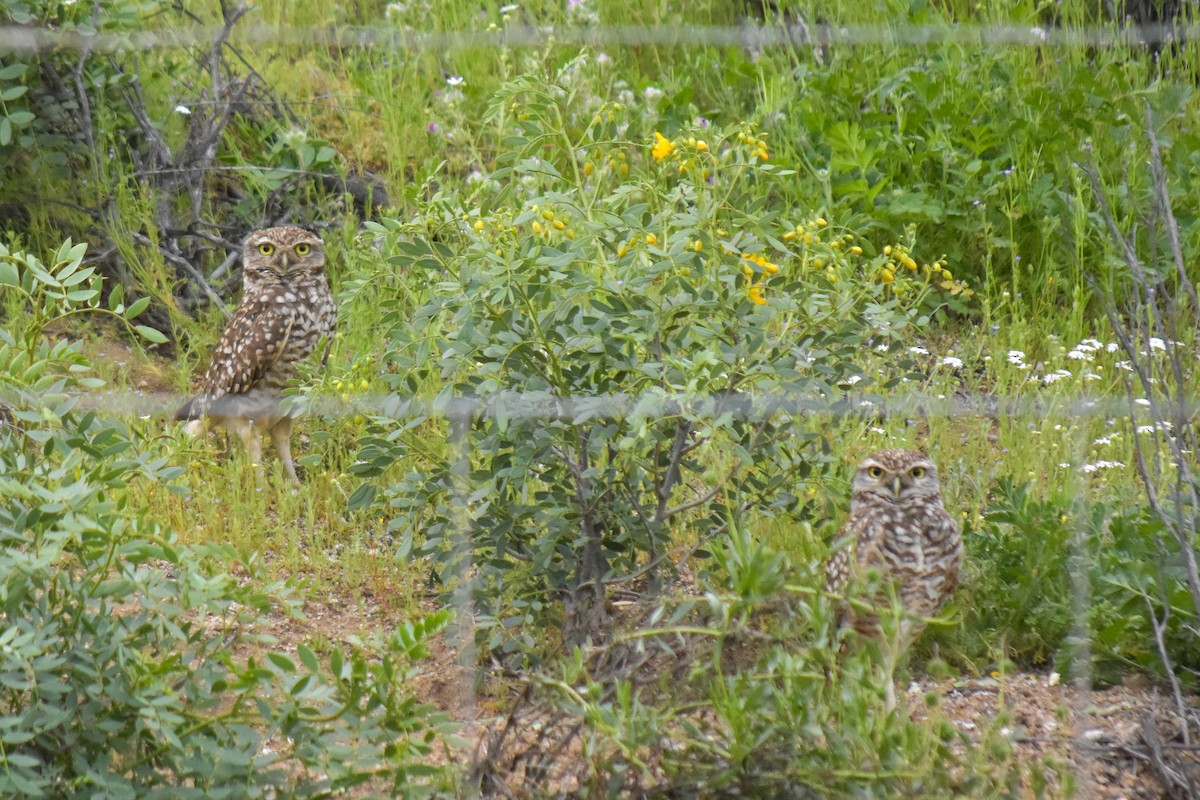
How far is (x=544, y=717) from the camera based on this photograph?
310 cm

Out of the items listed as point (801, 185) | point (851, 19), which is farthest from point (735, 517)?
point (851, 19)

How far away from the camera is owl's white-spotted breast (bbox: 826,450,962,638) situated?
3.12 m

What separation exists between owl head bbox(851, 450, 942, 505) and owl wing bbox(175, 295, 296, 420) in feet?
7.29

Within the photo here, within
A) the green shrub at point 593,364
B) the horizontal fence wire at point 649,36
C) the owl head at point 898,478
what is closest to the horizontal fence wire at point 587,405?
the green shrub at point 593,364

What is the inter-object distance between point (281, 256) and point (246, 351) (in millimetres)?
360

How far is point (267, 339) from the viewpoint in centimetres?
466

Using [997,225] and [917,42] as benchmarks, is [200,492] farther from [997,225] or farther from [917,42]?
[917,42]

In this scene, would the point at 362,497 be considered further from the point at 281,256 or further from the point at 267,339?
the point at 281,256

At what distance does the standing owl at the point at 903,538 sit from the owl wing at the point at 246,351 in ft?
7.28

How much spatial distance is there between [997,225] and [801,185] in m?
0.76

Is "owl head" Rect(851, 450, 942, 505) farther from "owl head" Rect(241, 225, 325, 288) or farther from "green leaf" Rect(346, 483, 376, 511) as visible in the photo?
"owl head" Rect(241, 225, 325, 288)

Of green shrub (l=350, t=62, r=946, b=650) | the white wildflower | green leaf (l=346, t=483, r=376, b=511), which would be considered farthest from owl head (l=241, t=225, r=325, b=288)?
the white wildflower

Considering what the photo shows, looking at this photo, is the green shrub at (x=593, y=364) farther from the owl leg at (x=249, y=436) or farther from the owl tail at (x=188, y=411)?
the owl tail at (x=188, y=411)

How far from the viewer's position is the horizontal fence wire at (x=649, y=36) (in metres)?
5.45
